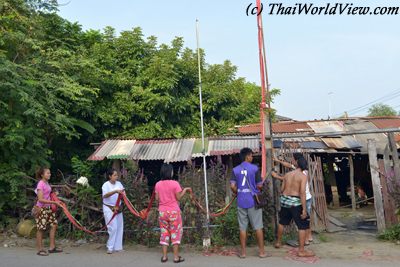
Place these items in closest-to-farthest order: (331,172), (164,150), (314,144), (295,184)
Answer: (295,184) < (164,150) < (314,144) < (331,172)

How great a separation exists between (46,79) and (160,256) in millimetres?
5970

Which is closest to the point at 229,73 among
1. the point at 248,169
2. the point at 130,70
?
the point at 130,70

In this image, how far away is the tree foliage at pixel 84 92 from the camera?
30.5 ft

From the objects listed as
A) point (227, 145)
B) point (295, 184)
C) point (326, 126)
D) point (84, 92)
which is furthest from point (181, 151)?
point (326, 126)

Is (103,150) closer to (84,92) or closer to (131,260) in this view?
(84,92)

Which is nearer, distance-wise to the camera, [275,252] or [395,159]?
[275,252]

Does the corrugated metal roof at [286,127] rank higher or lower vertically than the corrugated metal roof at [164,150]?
higher

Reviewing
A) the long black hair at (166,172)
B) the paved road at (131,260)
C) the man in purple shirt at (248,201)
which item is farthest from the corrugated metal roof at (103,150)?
the man in purple shirt at (248,201)

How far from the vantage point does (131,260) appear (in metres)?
6.83

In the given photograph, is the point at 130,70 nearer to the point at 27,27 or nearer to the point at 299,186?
the point at 27,27

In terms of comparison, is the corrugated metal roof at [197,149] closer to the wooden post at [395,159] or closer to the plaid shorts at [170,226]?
the plaid shorts at [170,226]

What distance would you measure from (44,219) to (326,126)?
448 inches

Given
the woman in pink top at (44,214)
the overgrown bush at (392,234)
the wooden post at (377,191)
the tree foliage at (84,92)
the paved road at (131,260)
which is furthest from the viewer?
the tree foliage at (84,92)

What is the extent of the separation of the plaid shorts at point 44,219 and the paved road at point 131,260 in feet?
1.79
